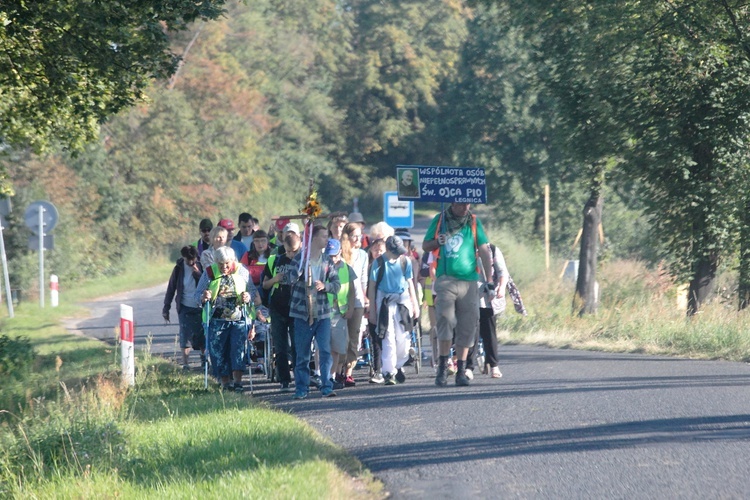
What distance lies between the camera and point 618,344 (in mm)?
17266

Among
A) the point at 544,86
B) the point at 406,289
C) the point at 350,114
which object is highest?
the point at 350,114

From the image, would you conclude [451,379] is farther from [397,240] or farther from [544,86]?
[544,86]

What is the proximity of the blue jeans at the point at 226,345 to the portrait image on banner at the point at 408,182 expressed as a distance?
3.14m

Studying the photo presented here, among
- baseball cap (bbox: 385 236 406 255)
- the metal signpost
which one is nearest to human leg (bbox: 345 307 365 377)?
baseball cap (bbox: 385 236 406 255)

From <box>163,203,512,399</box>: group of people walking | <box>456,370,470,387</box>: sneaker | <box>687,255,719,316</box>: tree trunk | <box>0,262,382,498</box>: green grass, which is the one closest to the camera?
<box>0,262,382,498</box>: green grass

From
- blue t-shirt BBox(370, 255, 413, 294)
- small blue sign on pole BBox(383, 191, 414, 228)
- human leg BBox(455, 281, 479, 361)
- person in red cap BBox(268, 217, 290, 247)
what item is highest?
small blue sign on pole BBox(383, 191, 414, 228)

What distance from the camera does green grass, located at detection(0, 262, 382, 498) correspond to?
705 centimetres

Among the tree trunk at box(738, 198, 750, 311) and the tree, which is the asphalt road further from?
the tree

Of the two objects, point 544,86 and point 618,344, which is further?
point 544,86

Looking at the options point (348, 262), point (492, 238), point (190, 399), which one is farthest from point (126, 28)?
point (492, 238)

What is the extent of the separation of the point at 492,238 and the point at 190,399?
27358mm

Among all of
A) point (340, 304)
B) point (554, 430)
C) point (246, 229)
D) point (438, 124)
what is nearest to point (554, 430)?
point (554, 430)

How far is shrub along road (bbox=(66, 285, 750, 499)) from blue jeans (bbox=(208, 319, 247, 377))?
46cm

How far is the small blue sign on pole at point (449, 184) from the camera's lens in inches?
516
